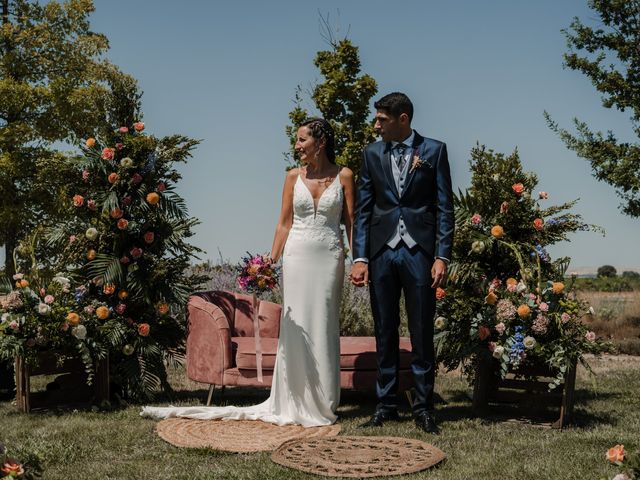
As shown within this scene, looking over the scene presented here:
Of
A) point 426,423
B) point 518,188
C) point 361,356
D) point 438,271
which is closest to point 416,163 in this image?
point 438,271

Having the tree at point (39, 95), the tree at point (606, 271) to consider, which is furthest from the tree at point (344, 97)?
the tree at point (606, 271)

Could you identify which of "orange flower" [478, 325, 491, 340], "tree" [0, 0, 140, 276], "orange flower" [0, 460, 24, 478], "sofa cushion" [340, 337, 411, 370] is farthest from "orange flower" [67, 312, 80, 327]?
"tree" [0, 0, 140, 276]

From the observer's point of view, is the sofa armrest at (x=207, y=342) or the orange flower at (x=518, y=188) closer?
the orange flower at (x=518, y=188)

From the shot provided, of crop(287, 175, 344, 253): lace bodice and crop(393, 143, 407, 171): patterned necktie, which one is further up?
crop(393, 143, 407, 171): patterned necktie

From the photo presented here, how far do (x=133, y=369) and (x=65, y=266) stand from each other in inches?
47.4

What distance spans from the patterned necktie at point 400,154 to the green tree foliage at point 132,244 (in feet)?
8.11

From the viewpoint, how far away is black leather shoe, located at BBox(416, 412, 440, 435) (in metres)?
5.91

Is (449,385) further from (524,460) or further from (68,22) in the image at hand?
(68,22)

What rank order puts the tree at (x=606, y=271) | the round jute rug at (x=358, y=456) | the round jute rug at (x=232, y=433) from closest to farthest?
the round jute rug at (x=358, y=456), the round jute rug at (x=232, y=433), the tree at (x=606, y=271)

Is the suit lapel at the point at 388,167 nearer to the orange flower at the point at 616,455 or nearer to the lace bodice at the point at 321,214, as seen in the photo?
the lace bodice at the point at 321,214

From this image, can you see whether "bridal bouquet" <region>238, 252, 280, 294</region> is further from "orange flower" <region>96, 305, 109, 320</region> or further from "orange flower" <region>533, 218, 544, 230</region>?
"orange flower" <region>533, 218, 544, 230</region>

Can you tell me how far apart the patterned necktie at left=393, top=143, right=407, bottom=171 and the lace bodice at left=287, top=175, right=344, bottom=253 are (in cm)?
74

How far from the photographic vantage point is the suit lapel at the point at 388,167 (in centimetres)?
603

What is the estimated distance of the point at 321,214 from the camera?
6641 mm
